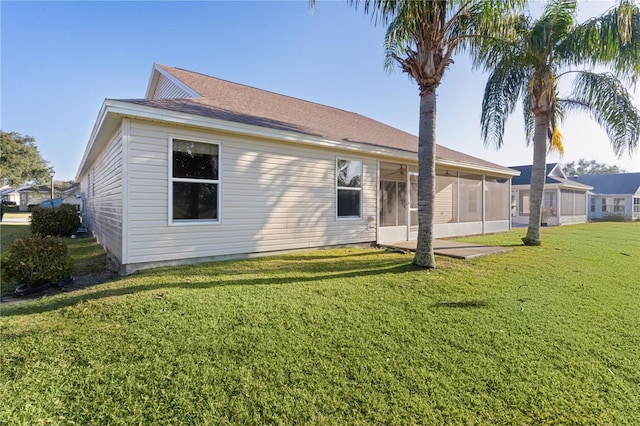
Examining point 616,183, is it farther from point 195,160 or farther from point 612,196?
point 195,160

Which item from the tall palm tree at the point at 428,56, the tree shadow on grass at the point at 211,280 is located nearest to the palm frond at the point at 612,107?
the tall palm tree at the point at 428,56

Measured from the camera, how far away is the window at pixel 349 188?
857cm

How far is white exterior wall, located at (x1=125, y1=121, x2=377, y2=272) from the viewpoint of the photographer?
5.57 meters

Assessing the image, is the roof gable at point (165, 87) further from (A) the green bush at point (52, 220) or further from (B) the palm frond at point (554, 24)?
(B) the palm frond at point (554, 24)

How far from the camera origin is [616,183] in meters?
33.2

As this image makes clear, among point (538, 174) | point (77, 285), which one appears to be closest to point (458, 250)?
point (538, 174)

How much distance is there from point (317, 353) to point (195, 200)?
441 centimetres

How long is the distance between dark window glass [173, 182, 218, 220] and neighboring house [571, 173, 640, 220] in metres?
39.3

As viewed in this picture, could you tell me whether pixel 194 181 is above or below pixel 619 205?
below

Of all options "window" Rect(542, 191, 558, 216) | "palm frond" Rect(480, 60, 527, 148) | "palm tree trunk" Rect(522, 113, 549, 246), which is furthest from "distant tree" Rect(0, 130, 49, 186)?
"window" Rect(542, 191, 558, 216)

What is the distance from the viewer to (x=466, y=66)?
367 inches

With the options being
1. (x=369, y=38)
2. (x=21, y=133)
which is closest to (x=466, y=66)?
(x=369, y=38)

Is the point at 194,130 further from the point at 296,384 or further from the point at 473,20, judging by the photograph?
the point at 473,20

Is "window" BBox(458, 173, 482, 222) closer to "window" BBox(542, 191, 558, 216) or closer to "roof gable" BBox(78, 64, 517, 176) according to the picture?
"roof gable" BBox(78, 64, 517, 176)
